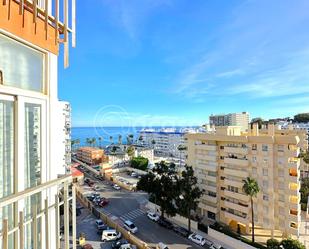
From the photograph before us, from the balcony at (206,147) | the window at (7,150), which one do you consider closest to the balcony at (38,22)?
the window at (7,150)

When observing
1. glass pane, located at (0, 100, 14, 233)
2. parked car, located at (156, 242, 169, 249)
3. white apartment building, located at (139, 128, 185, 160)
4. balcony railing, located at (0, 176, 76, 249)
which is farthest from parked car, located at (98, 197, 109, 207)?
white apartment building, located at (139, 128, 185, 160)

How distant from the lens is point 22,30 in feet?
9.65

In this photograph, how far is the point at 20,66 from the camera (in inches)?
119

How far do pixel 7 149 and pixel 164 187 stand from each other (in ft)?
85.1

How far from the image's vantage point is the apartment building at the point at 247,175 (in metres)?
22.5

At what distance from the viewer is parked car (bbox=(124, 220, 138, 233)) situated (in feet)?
84.1

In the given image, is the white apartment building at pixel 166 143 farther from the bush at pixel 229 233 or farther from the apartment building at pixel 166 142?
the bush at pixel 229 233

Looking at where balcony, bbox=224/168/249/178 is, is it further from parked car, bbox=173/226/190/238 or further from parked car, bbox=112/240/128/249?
parked car, bbox=112/240/128/249

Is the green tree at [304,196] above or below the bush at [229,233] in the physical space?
above

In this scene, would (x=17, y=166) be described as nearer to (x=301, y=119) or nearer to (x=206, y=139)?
(x=206, y=139)

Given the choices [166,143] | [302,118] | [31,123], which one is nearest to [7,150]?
[31,123]

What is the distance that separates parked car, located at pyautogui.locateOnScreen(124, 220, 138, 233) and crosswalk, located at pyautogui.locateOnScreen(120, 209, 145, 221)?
2.14m

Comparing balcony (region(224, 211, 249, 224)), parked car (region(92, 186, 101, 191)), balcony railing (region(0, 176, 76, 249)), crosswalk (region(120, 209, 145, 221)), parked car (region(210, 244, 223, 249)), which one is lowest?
parked car (region(210, 244, 223, 249))

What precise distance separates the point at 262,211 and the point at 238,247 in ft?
13.7
